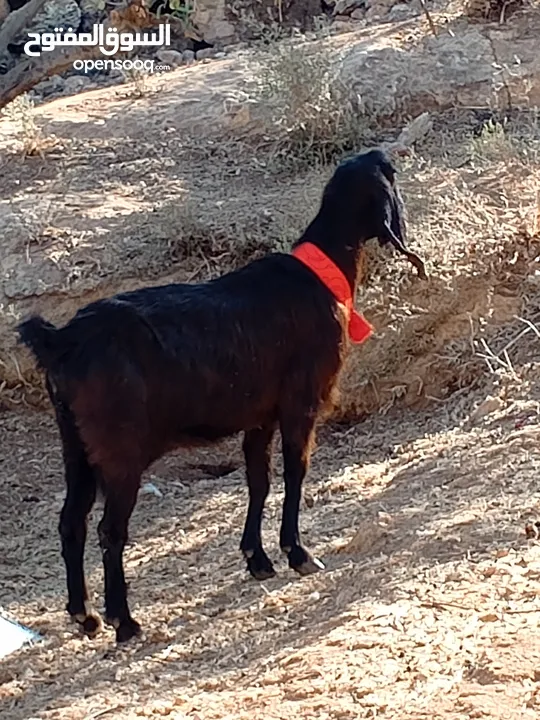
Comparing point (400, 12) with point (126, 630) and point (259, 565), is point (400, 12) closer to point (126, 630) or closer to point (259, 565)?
point (259, 565)

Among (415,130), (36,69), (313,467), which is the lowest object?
(313,467)

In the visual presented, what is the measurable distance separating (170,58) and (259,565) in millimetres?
8461

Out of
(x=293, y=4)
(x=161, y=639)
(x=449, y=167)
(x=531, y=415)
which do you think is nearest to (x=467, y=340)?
(x=531, y=415)

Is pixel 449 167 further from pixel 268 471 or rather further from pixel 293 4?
pixel 293 4

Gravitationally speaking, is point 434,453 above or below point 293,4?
below

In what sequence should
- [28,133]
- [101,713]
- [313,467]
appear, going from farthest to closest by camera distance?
[28,133]
[313,467]
[101,713]

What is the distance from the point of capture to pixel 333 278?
5492 millimetres

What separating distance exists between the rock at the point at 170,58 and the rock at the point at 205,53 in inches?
6.8

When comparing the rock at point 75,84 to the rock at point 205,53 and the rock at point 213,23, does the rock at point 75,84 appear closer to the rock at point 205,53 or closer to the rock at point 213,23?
the rock at point 205,53

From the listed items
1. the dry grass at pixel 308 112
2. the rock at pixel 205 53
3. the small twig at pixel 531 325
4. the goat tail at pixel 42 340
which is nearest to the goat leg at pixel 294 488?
the goat tail at pixel 42 340

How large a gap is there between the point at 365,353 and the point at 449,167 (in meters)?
1.94

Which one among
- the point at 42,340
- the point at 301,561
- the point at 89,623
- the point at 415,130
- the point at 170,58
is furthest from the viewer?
the point at 170,58

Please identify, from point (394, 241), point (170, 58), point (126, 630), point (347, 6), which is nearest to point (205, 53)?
point (170, 58)

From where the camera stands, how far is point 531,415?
6527mm
